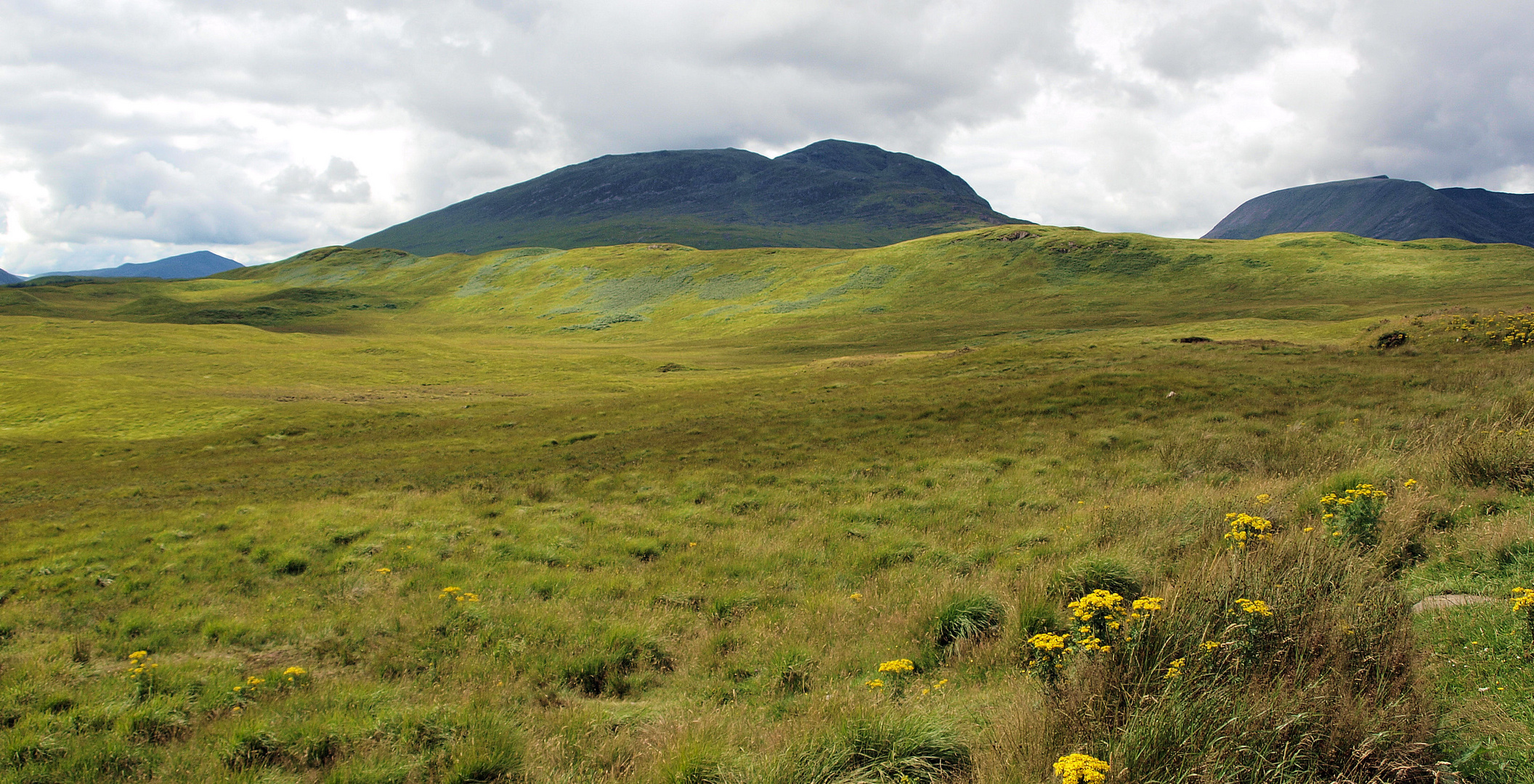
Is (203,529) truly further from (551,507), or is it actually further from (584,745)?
(584,745)

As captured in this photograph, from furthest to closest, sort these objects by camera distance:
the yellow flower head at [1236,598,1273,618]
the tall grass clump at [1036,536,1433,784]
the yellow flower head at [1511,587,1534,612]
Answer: the yellow flower head at [1236,598,1273,618], the yellow flower head at [1511,587,1534,612], the tall grass clump at [1036,536,1433,784]

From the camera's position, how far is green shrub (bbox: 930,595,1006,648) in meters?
7.61

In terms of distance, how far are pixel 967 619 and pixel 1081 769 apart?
3778mm

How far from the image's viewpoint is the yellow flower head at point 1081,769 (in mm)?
3916

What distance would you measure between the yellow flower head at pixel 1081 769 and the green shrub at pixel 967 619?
3.42 metres

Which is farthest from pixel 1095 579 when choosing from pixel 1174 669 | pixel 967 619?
pixel 1174 669

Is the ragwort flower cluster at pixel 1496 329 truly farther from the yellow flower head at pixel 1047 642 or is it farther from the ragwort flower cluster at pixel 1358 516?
the yellow flower head at pixel 1047 642

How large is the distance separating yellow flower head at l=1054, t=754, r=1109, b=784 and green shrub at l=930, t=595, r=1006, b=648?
342cm

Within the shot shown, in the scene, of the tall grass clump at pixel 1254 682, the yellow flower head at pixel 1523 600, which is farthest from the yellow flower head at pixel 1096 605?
the yellow flower head at pixel 1523 600

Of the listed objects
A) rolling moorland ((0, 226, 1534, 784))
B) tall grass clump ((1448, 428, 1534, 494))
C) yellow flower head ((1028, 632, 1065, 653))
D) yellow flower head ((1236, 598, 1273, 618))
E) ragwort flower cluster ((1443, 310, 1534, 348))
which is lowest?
rolling moorland ((0, 226, 1534, 784))

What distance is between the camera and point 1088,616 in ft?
18.1

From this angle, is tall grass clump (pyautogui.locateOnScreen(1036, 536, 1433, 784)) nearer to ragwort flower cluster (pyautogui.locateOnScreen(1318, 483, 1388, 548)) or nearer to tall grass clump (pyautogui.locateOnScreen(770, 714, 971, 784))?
tall grass clump (pyautogui.locateOnScreen(770, 714, 971, 784))

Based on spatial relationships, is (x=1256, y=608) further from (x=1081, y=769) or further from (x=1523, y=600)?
(x=1081, y=769)

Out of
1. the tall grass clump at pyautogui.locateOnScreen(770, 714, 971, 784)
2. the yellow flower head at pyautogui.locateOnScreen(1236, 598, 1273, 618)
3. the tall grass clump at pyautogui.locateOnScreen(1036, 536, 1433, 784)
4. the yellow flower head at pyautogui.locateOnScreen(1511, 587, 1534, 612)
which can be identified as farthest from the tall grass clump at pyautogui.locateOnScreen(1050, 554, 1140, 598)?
the tall grass clump at pyautogui.locateOnScreen(770, 714, 971, 784)
